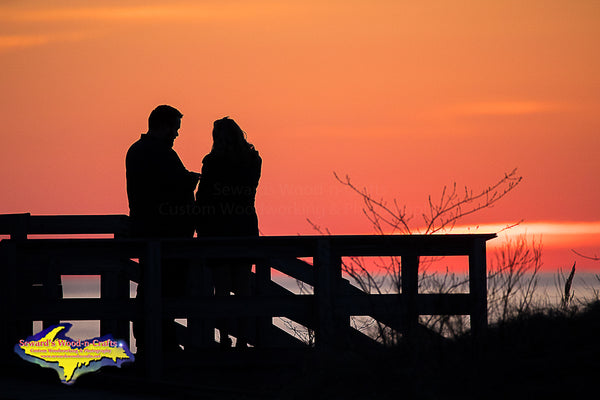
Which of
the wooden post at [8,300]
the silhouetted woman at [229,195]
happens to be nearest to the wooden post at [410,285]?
the silhouetted woman at [229,195]

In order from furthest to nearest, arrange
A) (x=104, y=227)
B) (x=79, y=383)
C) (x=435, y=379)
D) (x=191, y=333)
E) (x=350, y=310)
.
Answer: (x=104, y=227)
(x=191, y=333)
(x=350, y=310)
(x=79, y=383)
(x=435, y=379)

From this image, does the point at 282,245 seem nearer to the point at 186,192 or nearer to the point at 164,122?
the point at 186,192

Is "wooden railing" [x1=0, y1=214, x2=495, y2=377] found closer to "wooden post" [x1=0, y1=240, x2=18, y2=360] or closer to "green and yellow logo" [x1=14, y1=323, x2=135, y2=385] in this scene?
"wooden post" [x1=0, y1=240, x2=18, y2=360]

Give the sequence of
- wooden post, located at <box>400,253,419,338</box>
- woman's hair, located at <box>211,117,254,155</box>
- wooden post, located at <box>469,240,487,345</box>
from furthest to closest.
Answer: woman's hair, located at <box>211,117,254,155</box> → wooden post, located at <box>469,240,487,345</box> → wooden post, located at <box>400,253,419,338</box>

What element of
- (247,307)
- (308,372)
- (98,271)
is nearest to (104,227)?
(98,271)

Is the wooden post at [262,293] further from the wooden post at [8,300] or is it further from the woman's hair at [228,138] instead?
the wooden post at [8,300]

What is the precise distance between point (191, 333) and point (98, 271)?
208cm

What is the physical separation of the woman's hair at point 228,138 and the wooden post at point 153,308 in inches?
42.3

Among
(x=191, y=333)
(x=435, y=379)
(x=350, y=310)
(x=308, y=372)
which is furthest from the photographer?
(x=191, y=333)

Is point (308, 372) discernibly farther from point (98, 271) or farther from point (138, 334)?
point (98, 271)

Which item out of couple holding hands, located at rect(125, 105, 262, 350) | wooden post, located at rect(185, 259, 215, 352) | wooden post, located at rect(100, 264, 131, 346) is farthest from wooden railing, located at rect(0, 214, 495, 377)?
wooden post, located at rect(100, 264, 131, 346)

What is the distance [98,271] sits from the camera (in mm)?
11102

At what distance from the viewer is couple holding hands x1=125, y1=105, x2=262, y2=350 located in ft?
29.5

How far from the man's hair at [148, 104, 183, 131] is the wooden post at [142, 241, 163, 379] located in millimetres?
1181
